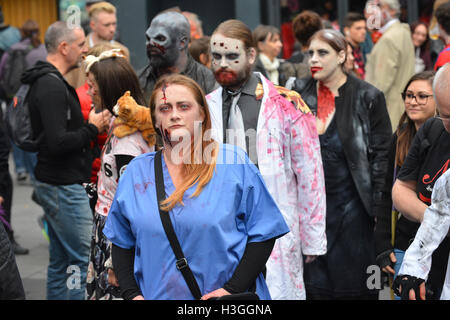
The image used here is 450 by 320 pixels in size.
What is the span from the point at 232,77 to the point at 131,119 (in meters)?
0.68

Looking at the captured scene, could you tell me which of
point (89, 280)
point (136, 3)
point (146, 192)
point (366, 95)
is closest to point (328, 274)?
point (366, 95)

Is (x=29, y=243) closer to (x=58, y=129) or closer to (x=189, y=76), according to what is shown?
(x=58, y=129)

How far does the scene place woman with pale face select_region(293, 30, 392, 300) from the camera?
194 inches

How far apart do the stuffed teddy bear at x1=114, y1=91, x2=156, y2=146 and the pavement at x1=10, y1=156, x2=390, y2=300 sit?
7.94 ft

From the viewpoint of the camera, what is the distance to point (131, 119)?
400cm

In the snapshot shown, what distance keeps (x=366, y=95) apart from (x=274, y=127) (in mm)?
1124

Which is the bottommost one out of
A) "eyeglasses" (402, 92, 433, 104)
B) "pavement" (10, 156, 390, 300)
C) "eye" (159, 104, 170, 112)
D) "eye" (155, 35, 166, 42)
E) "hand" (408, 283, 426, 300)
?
"pavement" (10, 156, 390, 300)

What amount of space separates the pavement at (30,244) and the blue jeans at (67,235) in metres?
0.72

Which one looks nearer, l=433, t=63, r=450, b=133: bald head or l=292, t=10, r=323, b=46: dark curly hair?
l=433, t=63, r=450, b=133: bald head

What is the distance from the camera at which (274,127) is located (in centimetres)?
416

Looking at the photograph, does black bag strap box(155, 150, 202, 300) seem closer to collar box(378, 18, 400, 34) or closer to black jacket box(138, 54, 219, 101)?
black jacket box(138, 54, 219, 101)

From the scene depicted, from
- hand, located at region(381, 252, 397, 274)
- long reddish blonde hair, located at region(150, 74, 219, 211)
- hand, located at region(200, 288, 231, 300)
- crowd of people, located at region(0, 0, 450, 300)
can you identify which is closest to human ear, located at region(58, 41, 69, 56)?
crowd of people, located at region(0, 0, 450, 300)

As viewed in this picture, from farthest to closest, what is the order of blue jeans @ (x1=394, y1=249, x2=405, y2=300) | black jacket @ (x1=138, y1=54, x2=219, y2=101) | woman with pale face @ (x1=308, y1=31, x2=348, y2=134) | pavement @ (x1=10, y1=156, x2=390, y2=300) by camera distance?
pavement @ (x1=10, y1=156, x2=390, y2=300)
woman with pale face @ (x1=308, y1=31, x2=348, y2=134)
black jacket @ (x1=138, y1=54, x2=219, y2=101)
blue jeans @ (x1=394, y1=249, x2=405, y2=300)
